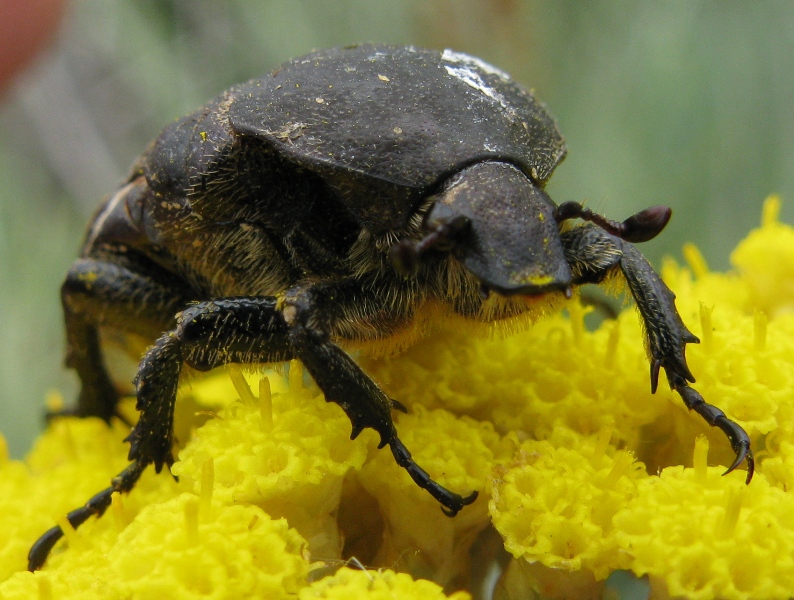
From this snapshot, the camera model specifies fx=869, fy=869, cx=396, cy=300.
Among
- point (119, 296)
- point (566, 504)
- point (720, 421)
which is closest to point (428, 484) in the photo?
point (566, 504)

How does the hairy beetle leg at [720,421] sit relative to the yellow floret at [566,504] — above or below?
above

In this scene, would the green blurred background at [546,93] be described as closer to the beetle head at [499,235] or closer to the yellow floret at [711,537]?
the beetle head at [499,235]

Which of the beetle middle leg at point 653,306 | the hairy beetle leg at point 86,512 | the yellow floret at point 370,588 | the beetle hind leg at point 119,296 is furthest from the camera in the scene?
the beetle hind leg at point 119,296

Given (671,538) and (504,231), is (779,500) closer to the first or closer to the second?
(671,538)

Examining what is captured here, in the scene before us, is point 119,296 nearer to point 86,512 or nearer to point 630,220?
point 86,512

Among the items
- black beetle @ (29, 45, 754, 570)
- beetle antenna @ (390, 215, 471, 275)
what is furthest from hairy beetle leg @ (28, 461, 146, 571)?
beetle antenna @ (390, 215, 471, 275)

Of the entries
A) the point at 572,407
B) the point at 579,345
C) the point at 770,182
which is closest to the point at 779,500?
the point at 572,407

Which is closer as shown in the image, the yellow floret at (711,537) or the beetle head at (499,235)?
the yellow floret at (711,537)

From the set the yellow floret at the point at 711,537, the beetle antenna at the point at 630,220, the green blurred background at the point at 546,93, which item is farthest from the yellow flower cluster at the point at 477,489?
the green blurred background at the point at 546,93
